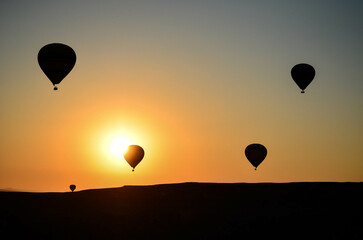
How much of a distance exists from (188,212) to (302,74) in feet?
52.5

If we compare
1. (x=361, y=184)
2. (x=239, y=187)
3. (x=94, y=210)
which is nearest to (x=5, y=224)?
(x=94, y=210)

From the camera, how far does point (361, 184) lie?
33625 millimetres

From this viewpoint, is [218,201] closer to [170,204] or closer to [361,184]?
[170,204]

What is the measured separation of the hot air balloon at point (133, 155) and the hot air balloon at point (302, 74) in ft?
46.7

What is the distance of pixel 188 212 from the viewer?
34062 mm

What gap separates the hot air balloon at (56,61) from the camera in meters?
39.7

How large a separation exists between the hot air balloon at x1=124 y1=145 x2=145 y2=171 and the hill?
48.9 feet

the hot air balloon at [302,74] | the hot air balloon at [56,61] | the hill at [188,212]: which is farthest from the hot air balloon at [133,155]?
the hill at [188,212]

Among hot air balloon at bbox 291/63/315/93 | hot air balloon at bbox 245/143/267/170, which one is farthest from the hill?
hot air balloon at bbox 245/143/267/170

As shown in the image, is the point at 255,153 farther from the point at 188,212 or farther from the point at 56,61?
the point at 56,61

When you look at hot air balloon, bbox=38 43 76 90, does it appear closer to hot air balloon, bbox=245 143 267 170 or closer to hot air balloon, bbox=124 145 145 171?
hot air balloon, bbox=124 145 145 171

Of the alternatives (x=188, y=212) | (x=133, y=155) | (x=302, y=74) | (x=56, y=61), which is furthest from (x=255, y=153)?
(x=56, y=61)

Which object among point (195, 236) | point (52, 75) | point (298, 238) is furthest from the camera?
point (52, 75)

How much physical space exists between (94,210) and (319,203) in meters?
12.1
